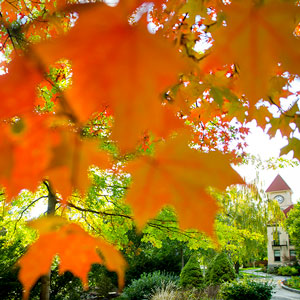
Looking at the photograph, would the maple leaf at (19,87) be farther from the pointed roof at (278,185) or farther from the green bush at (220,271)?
the pointed roof at (278,185)

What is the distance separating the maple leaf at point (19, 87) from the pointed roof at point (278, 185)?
4419 centimetres

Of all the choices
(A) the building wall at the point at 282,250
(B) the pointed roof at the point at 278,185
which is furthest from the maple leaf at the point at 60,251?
(B) the pointed roof at the point at 278,185

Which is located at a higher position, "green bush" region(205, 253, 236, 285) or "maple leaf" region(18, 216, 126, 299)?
"maple leaf" region(18, 216, 126, 299)

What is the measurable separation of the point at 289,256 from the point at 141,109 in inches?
1491

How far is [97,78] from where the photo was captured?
414mm

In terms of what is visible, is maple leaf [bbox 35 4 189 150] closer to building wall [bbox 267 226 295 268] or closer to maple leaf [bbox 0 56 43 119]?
maple leaf [bbox 0 56 43 119]

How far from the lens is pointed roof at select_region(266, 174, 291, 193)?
39594 mm

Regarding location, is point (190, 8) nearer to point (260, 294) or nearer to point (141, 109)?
point (141, 109)

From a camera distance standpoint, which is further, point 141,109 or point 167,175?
point 167,175

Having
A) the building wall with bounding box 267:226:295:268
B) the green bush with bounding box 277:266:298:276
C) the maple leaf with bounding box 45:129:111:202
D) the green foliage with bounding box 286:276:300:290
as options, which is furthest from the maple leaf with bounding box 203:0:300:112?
the building wall with bounding box 267:226:295:268

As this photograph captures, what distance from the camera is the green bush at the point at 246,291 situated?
7113 mm

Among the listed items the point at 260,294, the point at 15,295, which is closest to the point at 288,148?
the point at 260,294

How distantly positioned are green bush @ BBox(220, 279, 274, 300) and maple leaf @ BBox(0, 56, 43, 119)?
26.7 ft

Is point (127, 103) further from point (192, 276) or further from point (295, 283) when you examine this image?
point (295, 283)
